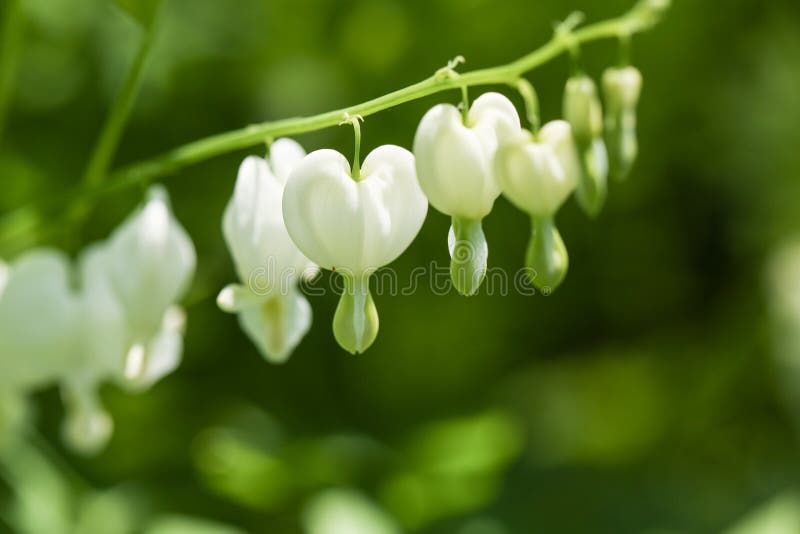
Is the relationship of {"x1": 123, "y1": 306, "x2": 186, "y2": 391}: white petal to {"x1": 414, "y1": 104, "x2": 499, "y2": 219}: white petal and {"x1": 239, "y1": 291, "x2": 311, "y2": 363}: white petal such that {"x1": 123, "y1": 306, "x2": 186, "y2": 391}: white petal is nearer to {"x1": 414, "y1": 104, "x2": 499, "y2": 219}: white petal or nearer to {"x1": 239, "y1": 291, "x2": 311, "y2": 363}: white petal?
{"x1": 239, "y1": 291, "x2": 311, "y2": 363}: white petal

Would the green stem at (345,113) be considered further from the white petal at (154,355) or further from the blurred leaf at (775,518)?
the blurred leaf at (775,518)

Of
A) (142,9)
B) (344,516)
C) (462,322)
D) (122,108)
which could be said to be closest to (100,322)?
(122,108)

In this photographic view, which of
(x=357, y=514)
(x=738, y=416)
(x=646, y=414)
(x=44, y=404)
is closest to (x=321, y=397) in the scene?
(x=357, y=514)

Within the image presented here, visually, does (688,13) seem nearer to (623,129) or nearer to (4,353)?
(623,129)

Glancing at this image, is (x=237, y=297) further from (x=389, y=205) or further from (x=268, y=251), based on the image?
(x=389, y=205)

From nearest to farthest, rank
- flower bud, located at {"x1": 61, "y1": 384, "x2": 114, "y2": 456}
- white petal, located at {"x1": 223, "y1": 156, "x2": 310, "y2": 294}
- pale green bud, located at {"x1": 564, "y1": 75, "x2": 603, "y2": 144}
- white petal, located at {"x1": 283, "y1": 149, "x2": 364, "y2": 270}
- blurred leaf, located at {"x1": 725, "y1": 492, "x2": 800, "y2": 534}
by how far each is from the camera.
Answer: pale green bud, located at {"x1": 564, "y1": 75, "x2": 603, "y2": 144} → white petal, located at {"x1": 283, "y1": 149, "x2": 364, "y2": 270} → white petal, located at {"x1": 223, "y1": 156, "x2": 310, "y2": 294} → flower bud, located at {"x1": 61, "y1": 384, "x2": 114, "y2": 456} → blurred leaf, located at {"x1": 725, "y1": 492, "x2": 800, "y2": 534}

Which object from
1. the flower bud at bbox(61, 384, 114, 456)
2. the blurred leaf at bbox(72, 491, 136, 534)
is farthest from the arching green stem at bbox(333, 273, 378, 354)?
the blurred leaf at bbox(72, 491, 136, 534)

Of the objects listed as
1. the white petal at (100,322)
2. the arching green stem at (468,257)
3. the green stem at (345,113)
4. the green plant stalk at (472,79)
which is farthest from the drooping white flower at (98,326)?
the arching green stem at (468,257)
